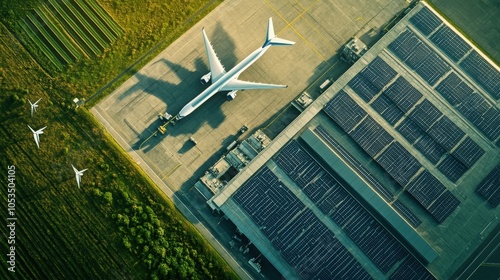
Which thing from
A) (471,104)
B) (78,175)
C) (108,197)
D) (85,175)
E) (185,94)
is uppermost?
(78,175)

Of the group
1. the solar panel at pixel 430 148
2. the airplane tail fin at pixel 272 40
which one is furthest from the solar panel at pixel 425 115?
the airplane tail fin at pixel 272 40

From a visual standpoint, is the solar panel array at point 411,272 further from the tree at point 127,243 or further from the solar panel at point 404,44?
the tree at point 127,243

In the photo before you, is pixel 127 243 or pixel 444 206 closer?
pixel 444 206

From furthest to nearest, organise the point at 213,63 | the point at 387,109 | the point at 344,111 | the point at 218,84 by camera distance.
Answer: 1. the point at 213,63
2. the point at 218,84
3. the point at 387,109
4. the point at 344,111

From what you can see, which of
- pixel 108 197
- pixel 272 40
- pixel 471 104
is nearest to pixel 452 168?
pixel 471 104

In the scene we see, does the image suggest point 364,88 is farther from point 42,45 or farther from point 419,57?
point 42,45

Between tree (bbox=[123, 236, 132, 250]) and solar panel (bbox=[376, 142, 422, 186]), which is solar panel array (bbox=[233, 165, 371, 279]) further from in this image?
tree (bbox=[123, 236, 132, 250])

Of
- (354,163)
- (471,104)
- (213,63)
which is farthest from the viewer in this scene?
(213,63)
